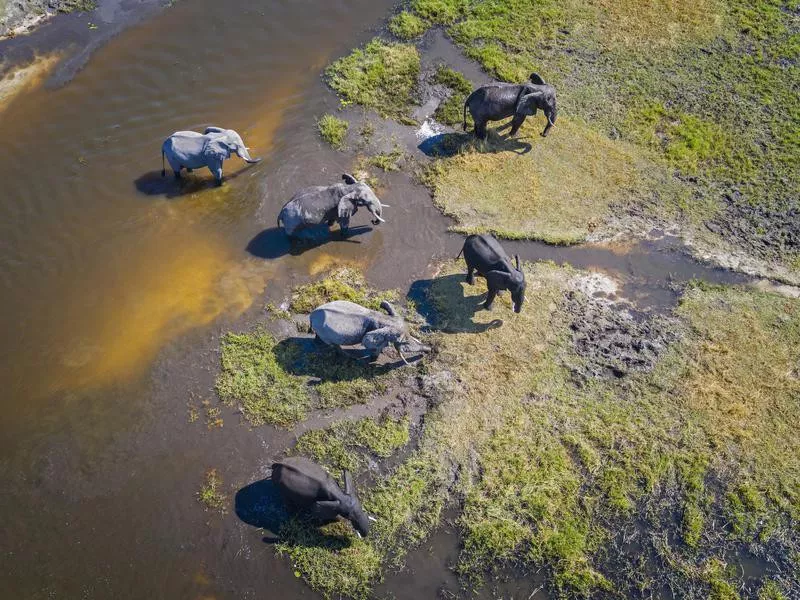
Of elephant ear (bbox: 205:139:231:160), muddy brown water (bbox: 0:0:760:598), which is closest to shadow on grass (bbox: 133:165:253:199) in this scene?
muddy brown water (bbox: 0:0:760:598)

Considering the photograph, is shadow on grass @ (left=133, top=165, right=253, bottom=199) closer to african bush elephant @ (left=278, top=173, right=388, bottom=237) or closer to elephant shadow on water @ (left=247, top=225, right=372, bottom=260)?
elephant shadow on water @ (left=247, top=225, right=372, bottom=260)

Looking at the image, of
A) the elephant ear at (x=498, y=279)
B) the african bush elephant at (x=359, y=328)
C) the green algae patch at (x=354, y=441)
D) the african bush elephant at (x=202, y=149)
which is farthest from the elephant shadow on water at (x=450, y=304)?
the african bush elephant at (x=202, y=149)

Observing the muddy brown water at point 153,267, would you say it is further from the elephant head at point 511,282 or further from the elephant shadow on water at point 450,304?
the elephant head at point 511,282

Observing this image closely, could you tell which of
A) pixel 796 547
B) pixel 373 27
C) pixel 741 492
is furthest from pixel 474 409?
pixel 373 27

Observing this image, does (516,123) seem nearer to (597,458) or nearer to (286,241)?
(286,241)

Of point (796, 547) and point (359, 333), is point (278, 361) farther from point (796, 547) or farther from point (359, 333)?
point (796, 547)

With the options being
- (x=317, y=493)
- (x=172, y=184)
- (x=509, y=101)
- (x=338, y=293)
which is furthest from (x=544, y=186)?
(x=317, y=493)

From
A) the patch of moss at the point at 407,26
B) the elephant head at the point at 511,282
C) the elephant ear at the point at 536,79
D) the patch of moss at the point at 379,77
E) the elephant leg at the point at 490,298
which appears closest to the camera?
the elephant head at the point at 511,282
